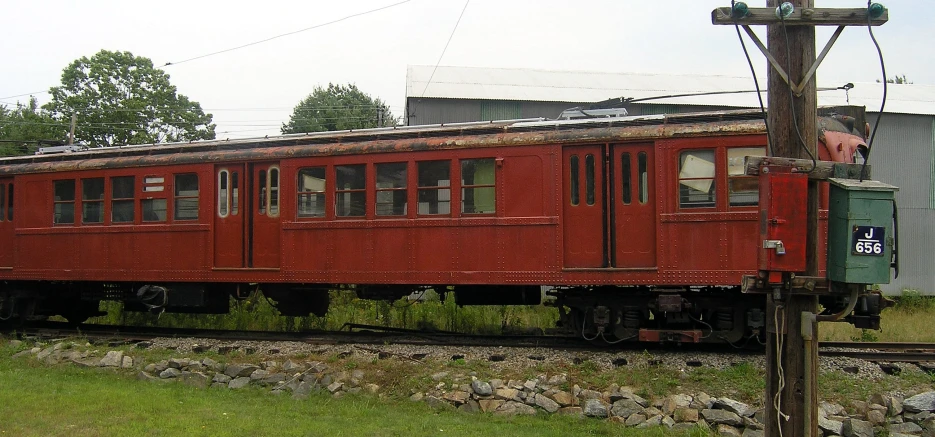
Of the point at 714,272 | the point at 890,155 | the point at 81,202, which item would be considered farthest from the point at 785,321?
the point at 890,155

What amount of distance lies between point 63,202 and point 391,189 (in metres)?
6.37

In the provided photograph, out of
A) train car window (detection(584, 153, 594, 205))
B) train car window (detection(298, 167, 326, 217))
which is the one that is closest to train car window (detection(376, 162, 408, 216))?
train car window (detection(298, 167, 326, 217))

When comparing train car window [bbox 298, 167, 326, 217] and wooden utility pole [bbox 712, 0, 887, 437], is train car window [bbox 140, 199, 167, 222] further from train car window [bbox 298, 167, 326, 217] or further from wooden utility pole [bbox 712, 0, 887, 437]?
wooden utility pole [bbox 712, 0, 887, 437]

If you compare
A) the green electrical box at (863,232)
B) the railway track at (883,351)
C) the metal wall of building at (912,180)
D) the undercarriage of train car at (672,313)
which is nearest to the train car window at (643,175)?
the undercarriage of train car at (672,313)

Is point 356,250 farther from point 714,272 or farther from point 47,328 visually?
point 47,328

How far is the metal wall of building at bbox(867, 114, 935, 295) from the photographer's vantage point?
1945cm

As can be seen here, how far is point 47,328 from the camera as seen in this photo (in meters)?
13.0

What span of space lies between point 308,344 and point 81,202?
17.5 feet

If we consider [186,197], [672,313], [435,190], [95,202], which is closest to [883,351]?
[672,313]

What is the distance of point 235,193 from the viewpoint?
11.5 m

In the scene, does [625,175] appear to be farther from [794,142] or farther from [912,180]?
[912,180]

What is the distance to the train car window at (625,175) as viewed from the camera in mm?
9492

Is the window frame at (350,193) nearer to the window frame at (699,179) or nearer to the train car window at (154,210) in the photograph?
the train car window at (154,210)

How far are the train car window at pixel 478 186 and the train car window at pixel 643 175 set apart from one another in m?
1.97
